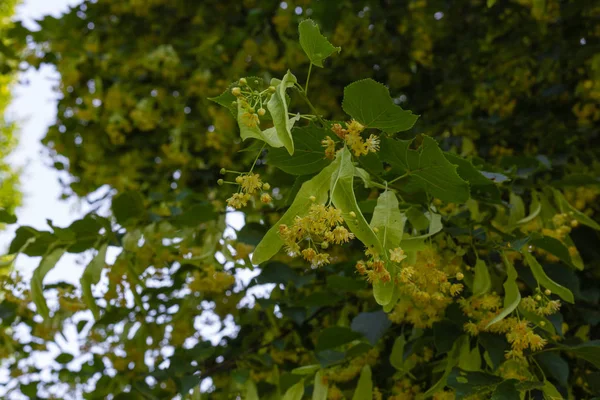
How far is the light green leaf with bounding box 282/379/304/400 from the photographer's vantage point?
1.28m

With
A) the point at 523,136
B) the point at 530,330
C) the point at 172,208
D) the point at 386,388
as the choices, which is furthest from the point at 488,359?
the point at 523,136

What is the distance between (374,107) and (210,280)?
2.49ft

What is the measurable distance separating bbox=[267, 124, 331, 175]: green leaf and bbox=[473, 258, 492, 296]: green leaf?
0.37 m

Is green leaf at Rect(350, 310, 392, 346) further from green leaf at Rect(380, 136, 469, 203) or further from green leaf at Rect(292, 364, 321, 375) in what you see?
green leaf at Rect(380, 136, 469, 203)

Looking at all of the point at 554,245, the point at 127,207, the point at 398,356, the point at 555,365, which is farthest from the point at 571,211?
the point at 127,207

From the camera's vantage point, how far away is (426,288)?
1119 mm

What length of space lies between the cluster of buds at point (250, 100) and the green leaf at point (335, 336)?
1.87 ft

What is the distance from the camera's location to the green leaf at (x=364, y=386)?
1255 mm

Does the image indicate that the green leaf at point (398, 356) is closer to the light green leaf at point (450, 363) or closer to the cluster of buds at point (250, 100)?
the light green leaf at point (450, 363)

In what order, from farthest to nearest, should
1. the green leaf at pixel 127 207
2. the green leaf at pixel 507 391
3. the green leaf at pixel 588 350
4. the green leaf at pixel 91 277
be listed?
the green leaf at pixel 127 207 < the green leaf at pixel 91 277 < the green leaf at pixel 588 350 < the green leaf at pixel 507 391

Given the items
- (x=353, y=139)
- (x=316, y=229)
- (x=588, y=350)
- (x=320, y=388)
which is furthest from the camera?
(x=320, y=388)

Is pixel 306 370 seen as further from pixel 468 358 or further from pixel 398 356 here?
pixel 468 358

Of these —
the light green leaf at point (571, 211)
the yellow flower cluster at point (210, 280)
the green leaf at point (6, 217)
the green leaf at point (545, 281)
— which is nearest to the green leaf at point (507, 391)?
the green leaf at point (545, 281)

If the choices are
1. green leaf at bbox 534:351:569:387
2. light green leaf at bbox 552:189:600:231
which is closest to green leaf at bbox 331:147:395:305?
green leaf at bbox 534:351:569:387
